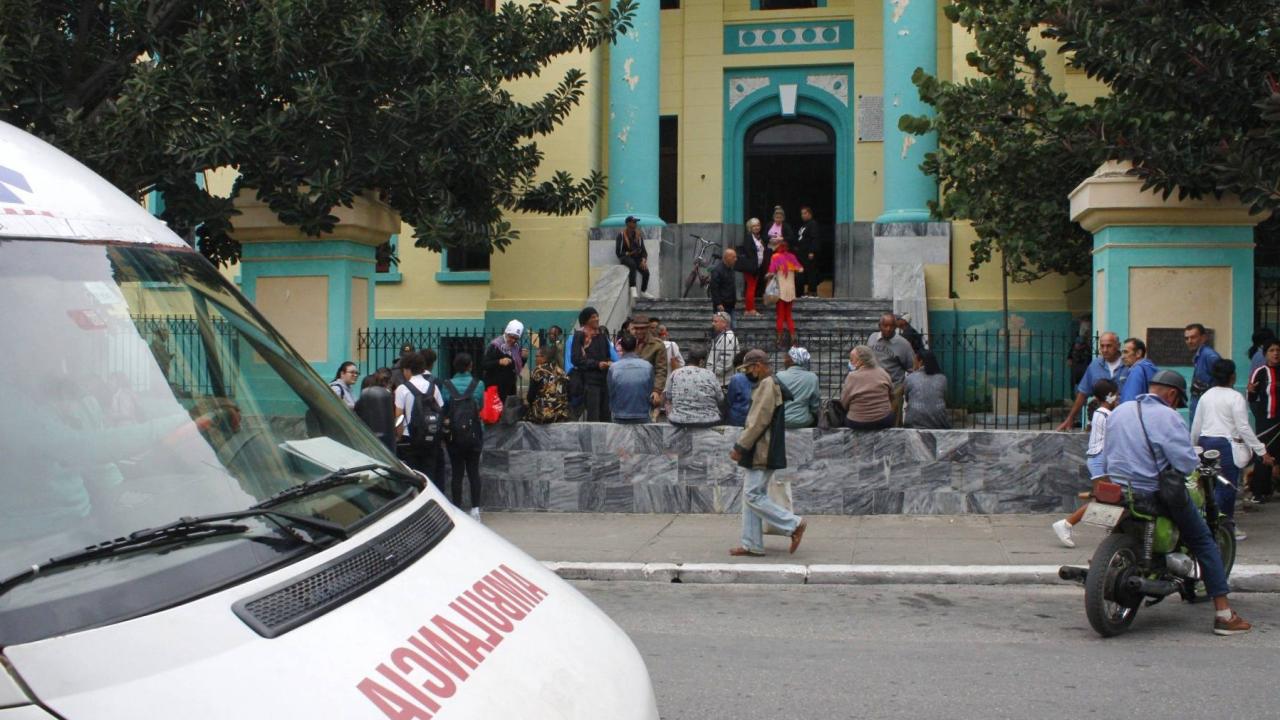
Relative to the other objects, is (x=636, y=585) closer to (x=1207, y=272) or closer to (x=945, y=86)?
(x=1207, y=272)

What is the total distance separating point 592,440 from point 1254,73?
7.19 m

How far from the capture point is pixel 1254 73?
11742 mm

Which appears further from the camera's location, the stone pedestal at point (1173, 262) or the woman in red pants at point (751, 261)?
the woman in red pants at point (751, 261)

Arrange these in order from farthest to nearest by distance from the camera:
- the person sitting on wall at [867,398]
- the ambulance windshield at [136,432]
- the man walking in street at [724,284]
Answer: the man walking in street at [724,284] < the person sitting on wall at [867,398] < the ambulance windshield at [136,432]

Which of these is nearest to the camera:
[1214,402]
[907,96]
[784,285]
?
[1214,402]

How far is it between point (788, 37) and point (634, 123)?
14.5 feet

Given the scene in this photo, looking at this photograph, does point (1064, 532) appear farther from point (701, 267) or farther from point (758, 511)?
point (701, 267)

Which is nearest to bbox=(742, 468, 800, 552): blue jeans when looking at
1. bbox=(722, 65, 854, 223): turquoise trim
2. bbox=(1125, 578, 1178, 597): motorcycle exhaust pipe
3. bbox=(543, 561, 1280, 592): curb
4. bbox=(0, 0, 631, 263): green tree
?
bbox=(543, 561, 1280, 592): curb

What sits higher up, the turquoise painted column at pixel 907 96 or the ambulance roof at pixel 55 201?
the turquoise painted column at pixel 907 96

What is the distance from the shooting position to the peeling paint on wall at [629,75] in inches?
879

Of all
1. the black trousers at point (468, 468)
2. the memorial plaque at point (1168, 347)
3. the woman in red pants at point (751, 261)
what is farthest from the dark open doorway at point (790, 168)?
the black trousers at point (468, 468)

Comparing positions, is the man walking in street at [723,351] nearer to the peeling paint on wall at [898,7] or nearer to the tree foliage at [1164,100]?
the tree foliage at [1164,100]

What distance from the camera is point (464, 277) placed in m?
24.5

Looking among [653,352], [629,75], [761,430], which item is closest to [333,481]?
[761,430]
